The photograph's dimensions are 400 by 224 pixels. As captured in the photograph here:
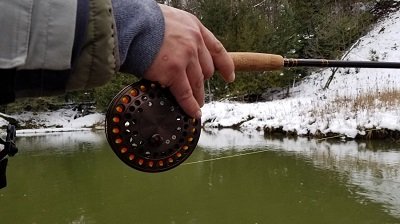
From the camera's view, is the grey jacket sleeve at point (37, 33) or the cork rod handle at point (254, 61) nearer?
the grey jacket sleeve at point (37, 33)

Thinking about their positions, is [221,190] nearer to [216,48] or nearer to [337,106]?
[216,48]

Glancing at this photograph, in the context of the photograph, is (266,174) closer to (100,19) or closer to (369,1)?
(100,19)

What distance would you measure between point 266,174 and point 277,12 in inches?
549

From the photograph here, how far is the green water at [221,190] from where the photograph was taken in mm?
3955

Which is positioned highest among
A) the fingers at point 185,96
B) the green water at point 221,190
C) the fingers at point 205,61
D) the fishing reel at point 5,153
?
the fingers at point 205,61

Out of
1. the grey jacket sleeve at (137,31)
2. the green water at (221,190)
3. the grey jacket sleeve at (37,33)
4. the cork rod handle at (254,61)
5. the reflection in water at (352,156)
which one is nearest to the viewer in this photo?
the grey jacket sleeve at (37,33)

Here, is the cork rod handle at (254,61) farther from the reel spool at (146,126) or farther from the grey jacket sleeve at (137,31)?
the grey jacket sleeve at (137,31)

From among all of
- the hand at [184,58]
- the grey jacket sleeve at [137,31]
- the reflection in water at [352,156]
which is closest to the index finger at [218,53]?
the hand at [184,58]

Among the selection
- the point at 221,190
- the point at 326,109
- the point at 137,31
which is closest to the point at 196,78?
the point at 137,31

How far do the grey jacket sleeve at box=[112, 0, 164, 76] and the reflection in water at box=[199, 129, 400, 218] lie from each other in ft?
11.6

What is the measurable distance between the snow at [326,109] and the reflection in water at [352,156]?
682 millimetres

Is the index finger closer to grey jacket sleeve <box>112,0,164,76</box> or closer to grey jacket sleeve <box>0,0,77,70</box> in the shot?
grey jacket sleeve <box>112,0,164,76</box>

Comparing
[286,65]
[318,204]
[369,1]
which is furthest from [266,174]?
[369,1]

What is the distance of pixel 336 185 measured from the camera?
15.8ft
